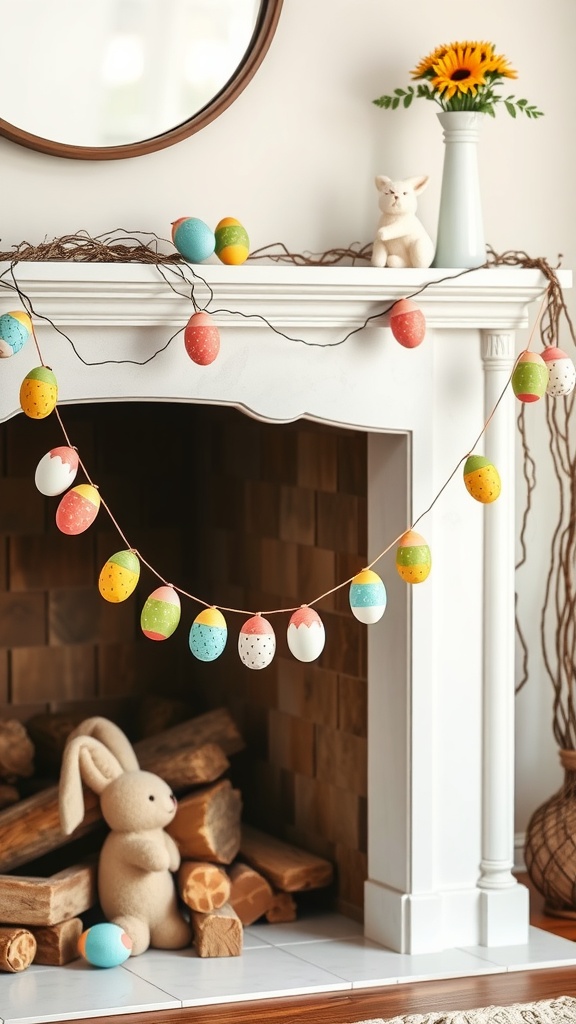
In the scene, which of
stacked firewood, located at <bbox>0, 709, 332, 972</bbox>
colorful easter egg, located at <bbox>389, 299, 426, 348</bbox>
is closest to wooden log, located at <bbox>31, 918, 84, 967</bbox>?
stacked firewood, located at <bbox>0, 709, 332, 972</bbox>

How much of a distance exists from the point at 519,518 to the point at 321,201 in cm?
96

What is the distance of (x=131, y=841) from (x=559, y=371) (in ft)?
4.31

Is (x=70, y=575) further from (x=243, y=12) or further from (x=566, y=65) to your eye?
(x=566, y=65)

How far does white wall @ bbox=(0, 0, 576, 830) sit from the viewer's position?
9.33ft

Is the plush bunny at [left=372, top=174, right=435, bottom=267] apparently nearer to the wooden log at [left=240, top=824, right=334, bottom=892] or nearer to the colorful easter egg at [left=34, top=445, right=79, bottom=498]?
the colorful easter egg at [left=34, top=445, right=79, bottom=498]

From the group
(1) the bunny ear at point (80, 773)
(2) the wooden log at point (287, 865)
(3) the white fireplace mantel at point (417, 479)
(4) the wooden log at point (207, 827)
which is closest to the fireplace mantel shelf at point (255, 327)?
(3) the white fireplace mantel at point (417, 479)

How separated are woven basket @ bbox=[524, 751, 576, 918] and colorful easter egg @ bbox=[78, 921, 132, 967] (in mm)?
951

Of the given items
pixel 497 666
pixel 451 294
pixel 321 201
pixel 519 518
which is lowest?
pixel 497 666

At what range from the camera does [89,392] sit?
2760 millimetres

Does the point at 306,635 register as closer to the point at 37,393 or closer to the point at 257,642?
the point at 257,642

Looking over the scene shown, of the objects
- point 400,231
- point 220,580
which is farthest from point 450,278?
point 220,580

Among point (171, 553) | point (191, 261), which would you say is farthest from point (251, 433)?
point (191, 261)

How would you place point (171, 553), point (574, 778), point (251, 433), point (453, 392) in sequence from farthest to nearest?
point (171, 553) < point (251, 433) < point (574, 778) < point (453, 392)

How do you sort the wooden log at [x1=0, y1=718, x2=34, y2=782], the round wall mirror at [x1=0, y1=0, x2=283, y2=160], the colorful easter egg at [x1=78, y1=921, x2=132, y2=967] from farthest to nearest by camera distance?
the wooden log at [x1=0, y1=718, x2=34, y2=782] → the colorful easter egg at [x1=78, y1=921, x2=132, y2=967] → the round wall mirror at [x1=0, y1=0, x2=283, y2=160]
